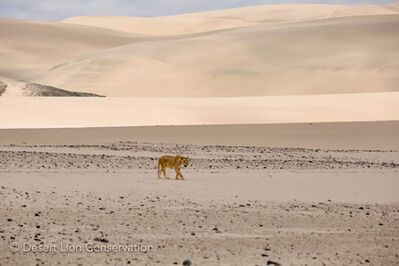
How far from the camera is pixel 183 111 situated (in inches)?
1499

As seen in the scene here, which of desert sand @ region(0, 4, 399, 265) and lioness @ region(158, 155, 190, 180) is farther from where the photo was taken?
lioness @ region(158, 155, 190, 180)

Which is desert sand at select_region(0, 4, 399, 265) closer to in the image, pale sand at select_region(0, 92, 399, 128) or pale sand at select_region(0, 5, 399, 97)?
pale sand at select_region(0, 92, 399, 128)

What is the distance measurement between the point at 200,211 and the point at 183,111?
2648 cm

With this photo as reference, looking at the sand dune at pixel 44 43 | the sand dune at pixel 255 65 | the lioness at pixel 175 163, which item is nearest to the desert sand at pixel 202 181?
the lioness at pixel 175 163

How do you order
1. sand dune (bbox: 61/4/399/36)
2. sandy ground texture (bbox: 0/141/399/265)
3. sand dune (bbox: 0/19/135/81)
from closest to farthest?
sandy ground texture (bbox: 0/141/399/265), sand dune (bbox: 0/19/135/81), sand dune (bbox: 61/4/399/36)

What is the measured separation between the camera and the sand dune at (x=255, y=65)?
259 ft

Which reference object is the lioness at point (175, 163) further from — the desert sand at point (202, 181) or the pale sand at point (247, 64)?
the pale sand at point (247, 64)

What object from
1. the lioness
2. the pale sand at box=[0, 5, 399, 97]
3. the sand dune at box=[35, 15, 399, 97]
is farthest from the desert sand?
the pale sand at box=[0, 5, 399, 97]

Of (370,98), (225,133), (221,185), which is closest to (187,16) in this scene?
(370,98)

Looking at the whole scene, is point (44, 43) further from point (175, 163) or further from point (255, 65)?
point (175, 163)

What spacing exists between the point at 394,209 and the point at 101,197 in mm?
3835

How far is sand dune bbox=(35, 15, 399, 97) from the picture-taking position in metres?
79.1

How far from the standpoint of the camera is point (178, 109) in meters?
38.8

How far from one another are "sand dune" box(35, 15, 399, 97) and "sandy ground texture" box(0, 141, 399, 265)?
5632cm
